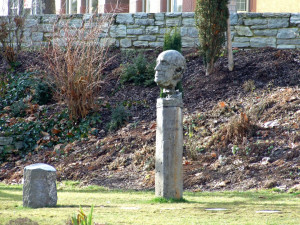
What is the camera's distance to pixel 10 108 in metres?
13.6

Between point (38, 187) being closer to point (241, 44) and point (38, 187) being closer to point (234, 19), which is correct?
point (241, 44)

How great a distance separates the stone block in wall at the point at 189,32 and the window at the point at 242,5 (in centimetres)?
381

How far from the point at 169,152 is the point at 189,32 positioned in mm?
8139

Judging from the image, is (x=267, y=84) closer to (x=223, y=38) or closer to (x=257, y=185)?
(x=223, y=38)

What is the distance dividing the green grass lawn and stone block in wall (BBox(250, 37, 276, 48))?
651cm

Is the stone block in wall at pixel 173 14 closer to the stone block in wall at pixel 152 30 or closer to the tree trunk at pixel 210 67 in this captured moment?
the stone block in wall at pixel 152 30

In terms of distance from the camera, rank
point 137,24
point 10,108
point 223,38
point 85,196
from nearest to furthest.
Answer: point 85,196, point 223,38, point 10,108, point 137,24

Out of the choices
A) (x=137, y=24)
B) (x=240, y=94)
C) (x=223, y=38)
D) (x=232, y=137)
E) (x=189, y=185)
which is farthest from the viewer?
(x=137, y=24)

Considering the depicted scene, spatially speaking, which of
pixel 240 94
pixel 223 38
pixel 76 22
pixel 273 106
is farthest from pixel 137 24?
pixel 273 106

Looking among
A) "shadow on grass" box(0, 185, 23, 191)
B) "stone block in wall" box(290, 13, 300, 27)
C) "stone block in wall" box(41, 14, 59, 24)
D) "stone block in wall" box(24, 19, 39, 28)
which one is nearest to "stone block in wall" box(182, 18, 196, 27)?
"stone block in wall" box(290, 13, 300, 27)

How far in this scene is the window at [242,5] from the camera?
17750mm

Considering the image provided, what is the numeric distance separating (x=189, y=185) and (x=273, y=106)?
2.83 metres

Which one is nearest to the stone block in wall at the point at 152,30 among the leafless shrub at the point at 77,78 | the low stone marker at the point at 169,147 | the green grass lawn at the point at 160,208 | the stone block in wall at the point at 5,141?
the leafless shrub at the point at 77,78

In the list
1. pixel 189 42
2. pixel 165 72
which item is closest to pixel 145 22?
pixel 189 42
